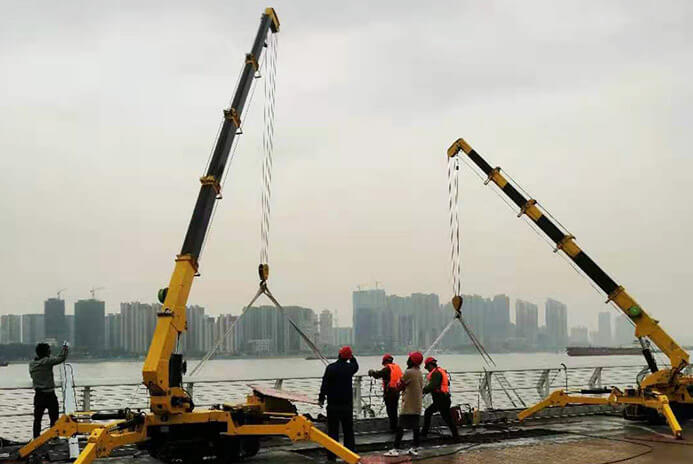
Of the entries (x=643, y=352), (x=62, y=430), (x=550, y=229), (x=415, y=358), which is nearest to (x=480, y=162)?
(x=550, y=229)

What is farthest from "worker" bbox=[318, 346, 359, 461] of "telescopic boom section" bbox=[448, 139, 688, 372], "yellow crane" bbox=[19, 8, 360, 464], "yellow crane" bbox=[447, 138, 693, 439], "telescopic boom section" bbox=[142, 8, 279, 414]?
"telescopic boom section" bbox=[448, 139, 688, 372]

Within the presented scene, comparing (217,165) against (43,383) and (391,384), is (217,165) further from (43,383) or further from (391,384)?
(391,384)

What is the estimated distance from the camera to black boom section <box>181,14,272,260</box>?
1397cm

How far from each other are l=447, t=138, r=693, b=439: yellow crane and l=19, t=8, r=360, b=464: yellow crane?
852cm

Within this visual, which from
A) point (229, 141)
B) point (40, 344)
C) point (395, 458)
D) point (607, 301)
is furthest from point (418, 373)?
point (607, 301)

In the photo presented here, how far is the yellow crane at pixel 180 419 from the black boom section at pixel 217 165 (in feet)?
0.11

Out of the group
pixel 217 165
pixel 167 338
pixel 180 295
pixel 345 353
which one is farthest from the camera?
pixel 217 165

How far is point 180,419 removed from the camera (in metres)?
12.6

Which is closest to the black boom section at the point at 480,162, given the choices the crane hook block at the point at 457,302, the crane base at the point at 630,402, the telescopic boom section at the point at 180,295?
the crane hook block at the point at 457,302

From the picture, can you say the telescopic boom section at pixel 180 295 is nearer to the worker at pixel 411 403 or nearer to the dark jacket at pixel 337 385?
the dark jacket at pixel 337 385

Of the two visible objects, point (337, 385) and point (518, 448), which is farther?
point (518, 448)

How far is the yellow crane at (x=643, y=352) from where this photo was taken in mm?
18522

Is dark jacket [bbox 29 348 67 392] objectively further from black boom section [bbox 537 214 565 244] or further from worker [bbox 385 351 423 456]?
black boom section [bbox 537 214 565 244]

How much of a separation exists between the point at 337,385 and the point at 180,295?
3154 millimetres
